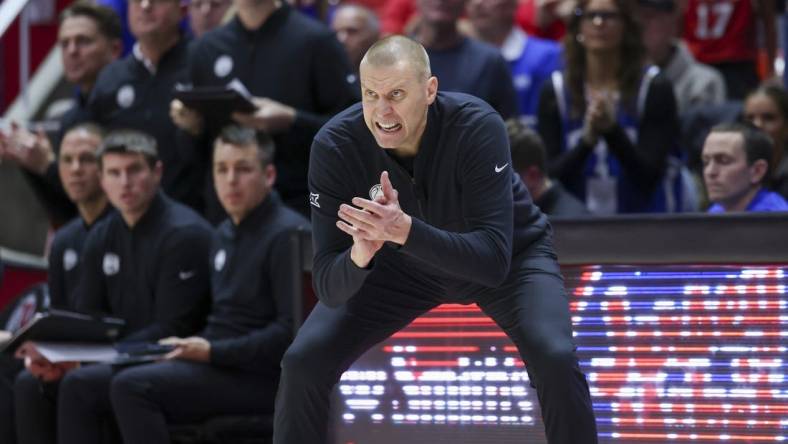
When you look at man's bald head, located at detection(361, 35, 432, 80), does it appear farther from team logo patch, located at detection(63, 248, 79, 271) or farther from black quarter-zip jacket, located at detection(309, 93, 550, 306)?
team logo patch, located at detection(63, 248, 79, 271)

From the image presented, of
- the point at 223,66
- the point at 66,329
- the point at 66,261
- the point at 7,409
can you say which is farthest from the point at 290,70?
the point at 7,409

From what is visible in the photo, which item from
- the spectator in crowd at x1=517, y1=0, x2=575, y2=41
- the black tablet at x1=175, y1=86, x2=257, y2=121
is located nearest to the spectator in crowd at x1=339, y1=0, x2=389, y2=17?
the spectator in crowd at x1=517, y1=0, x2=575, y2=41

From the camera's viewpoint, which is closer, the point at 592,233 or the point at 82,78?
the point at 592,233

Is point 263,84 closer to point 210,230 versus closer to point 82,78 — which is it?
point 210,230

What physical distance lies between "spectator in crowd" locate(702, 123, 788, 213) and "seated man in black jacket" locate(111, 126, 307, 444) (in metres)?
1.84

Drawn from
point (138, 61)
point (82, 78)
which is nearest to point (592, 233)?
point (138, 61)

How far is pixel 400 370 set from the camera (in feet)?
15.1

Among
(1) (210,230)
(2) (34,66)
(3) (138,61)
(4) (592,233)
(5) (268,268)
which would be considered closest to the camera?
(4) (592,233)

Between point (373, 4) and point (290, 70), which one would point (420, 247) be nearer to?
point (290, 70)

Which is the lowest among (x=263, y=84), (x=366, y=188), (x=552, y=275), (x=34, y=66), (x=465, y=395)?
(x=465, y=395)

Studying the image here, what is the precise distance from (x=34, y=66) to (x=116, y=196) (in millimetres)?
4741

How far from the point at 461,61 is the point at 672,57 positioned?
4.43ft

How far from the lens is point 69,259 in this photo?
21.8 ft

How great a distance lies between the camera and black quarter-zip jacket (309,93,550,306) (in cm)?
394
